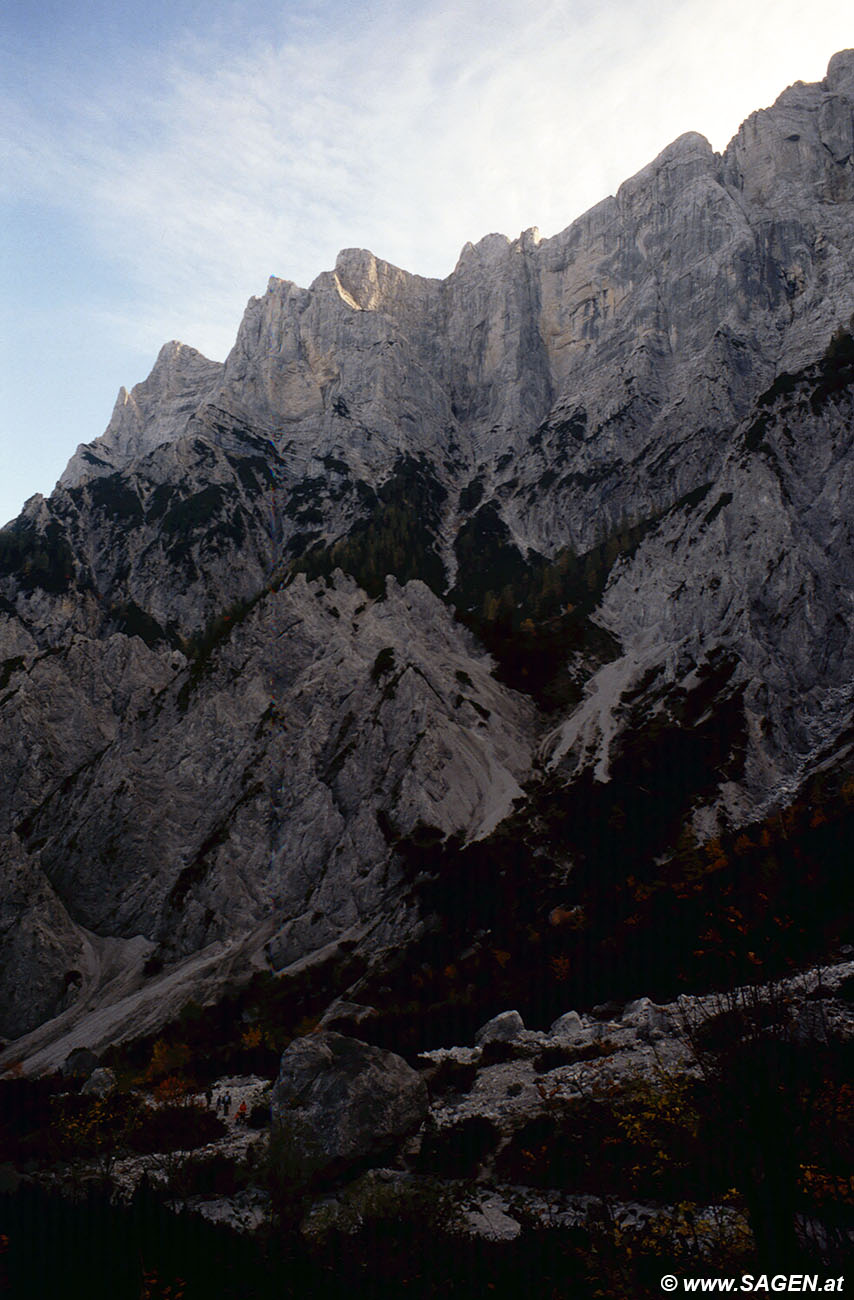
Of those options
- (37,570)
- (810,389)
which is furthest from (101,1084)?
(37,570)

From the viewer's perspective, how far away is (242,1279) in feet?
65.3

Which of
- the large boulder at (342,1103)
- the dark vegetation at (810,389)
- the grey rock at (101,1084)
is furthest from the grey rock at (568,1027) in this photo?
the dark vegetation at (810,389)

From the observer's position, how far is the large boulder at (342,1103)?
29.7 meters

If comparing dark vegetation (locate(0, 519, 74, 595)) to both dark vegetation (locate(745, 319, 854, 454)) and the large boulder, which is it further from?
the large boulder

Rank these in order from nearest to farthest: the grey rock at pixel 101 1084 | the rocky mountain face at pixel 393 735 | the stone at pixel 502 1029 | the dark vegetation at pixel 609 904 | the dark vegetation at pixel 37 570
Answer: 1. the dark vegetation at pixel 609 904
2. the stone at pixel 502 1029
3. the grey rock at pixel 101 1084
4. the rocky mountain face at pixel 393 735
5. the dark vegetation at pixel 37 570

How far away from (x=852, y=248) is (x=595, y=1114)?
753 ft

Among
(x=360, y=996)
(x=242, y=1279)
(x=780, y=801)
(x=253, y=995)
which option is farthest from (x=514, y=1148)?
(x=780, y=801)

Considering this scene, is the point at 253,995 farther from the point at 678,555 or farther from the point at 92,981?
the point at 678,555

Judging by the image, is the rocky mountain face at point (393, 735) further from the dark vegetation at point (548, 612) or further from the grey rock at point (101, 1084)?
the grey rock at point (101, 1084)

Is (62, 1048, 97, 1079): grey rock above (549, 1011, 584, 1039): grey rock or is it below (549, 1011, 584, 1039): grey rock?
below

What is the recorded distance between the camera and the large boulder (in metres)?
29.7

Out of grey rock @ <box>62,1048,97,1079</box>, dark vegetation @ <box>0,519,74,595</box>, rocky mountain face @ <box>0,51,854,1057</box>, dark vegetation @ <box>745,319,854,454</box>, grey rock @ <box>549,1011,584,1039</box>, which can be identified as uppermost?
dark vegetation @ <box>0,519,74,595</box>

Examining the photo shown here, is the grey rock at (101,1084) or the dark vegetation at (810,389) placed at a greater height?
the dark vegetation at (810,389)

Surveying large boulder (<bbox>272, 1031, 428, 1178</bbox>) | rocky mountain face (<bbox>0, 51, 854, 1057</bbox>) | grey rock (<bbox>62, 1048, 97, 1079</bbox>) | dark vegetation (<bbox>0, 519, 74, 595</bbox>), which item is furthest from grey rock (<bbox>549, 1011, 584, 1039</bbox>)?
dark vegetation (<bbox>0, 519, 74, 595</bbox>)
